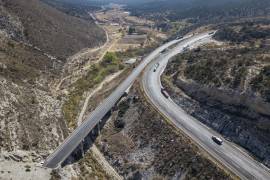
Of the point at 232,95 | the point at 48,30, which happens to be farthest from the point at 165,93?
the point at 48,30

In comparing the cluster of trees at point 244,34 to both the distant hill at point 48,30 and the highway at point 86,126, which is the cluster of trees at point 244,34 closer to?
the highway at point 86,126

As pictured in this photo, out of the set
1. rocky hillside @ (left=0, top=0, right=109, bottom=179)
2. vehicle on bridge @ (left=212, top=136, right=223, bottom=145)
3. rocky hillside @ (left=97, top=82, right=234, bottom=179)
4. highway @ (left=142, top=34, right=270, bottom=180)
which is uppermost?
rocky hillside @ (left=0, top=0, right=109, bottom=179)

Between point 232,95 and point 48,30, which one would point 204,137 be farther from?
point 48,30

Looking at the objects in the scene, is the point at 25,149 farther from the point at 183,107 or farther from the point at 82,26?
the point at 82,26

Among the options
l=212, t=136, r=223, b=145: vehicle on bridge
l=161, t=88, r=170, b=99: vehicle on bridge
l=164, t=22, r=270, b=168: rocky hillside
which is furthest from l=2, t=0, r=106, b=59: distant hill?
l=212, t=136, r=223, b=145: vehicle on bridge

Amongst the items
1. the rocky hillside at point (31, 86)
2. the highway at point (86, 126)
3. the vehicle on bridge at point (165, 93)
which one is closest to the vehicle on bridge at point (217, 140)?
the rocky hillside at point (31, 86)

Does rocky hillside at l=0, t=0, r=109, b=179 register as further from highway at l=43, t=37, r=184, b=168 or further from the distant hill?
highway at l=43, t=37, r=184, b=168
